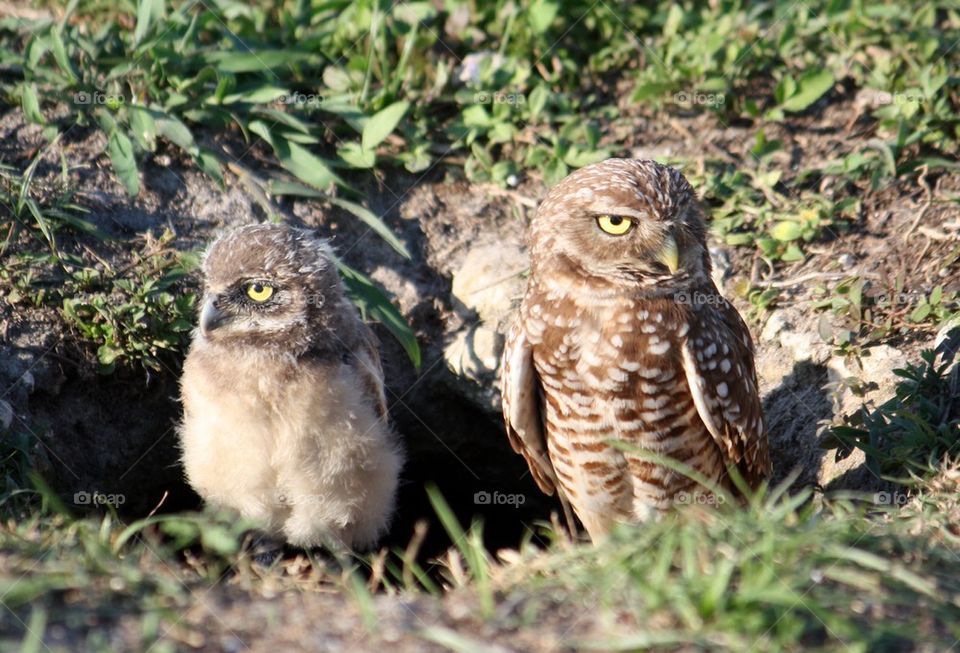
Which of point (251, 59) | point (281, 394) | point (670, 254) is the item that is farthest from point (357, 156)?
point (670, 254)

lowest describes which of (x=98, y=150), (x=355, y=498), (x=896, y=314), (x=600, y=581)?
(x=355, y=498)

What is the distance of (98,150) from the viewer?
526 cm

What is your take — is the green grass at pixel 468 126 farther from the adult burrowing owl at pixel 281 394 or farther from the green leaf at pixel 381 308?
the adult burrowing owl at pixel 281 394

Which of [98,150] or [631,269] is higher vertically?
[98,150]

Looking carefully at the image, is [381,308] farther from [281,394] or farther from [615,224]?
[615,224]

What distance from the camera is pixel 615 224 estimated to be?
3.94m

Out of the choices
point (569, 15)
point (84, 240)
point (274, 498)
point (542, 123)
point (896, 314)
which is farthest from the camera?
point (569, 15)

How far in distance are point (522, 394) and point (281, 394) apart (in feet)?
3.23

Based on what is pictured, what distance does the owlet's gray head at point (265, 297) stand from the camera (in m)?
4.25

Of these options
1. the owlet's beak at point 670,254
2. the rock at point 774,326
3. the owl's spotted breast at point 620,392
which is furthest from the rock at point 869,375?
the owlet's beak at point 670,254

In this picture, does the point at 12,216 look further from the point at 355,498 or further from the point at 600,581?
the point at 600,581

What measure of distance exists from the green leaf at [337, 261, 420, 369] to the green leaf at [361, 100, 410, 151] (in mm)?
A: 815

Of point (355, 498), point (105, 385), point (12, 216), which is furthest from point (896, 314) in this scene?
point (12, 216)

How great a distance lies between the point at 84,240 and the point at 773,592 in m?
3.79
